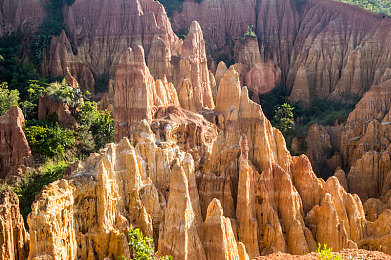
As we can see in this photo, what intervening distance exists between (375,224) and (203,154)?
8.25 m

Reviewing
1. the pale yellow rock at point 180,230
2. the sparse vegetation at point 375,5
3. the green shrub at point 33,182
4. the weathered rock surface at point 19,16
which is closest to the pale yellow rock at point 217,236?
the pale yellow rock at point 180,230

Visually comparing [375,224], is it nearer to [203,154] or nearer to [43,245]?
[203,154]

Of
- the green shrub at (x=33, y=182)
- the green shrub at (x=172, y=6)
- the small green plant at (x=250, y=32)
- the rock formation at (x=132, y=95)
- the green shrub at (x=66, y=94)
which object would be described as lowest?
the green shrub at (x=33, y=182)

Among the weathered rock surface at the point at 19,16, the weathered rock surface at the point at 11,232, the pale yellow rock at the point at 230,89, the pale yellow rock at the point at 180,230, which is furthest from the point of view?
the weathered rock surface at the point at 19,16

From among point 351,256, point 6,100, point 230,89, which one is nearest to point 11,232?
point 351,256

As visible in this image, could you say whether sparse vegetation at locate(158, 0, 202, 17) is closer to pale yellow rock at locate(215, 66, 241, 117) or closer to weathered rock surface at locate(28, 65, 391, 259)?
pale yellow rock at locate(215, 66, 241, 117)

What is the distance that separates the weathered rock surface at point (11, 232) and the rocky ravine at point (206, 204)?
65cm

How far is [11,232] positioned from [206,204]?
286 inches

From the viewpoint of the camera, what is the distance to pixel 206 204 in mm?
18031

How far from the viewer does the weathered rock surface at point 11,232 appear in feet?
41.8

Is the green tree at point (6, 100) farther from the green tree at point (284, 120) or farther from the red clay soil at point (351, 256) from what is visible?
the red clay soil at point (351, 256)

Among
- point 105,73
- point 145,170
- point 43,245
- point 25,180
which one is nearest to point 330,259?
point 43,245

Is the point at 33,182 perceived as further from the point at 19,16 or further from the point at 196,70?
the point at 19,16

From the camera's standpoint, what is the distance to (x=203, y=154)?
23.3m
